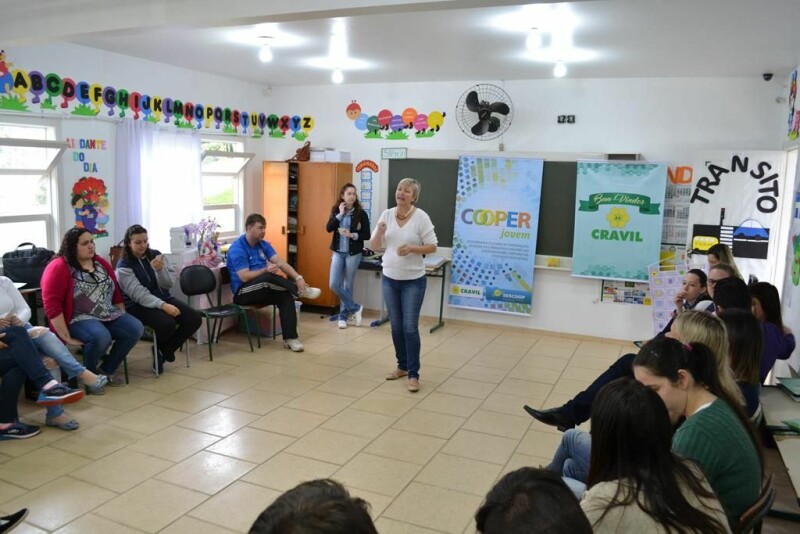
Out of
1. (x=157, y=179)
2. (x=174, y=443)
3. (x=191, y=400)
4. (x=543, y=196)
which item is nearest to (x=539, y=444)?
(x=174, y=443)

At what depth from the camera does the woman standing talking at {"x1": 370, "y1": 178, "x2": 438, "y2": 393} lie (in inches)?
180

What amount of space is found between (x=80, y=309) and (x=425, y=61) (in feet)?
11.6

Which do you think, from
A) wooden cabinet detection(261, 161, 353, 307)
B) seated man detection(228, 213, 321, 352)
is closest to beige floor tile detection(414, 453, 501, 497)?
seated man detection(228, 213, 321, 352)

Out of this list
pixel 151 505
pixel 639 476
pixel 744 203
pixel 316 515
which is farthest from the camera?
pixel 744 203

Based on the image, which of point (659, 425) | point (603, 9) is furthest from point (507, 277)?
point (659, 425)

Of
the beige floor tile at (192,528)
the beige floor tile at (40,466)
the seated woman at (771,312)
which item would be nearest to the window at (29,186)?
the beige floor tile at (40,466)

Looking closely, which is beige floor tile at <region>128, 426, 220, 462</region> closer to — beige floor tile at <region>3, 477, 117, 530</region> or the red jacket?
beige floor tile at <region>3, 477, 117, 530</region>

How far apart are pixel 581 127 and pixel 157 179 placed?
14.1 feet

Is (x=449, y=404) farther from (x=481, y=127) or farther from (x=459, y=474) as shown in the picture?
(x=481, y=127)

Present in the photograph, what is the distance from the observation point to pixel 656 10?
12.0 feet

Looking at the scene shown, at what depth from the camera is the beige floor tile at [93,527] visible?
9.08 feet

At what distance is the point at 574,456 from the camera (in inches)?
104

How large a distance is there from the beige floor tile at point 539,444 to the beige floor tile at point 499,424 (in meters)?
0.07

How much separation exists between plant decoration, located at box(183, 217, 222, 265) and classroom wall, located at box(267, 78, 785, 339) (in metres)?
1.97
